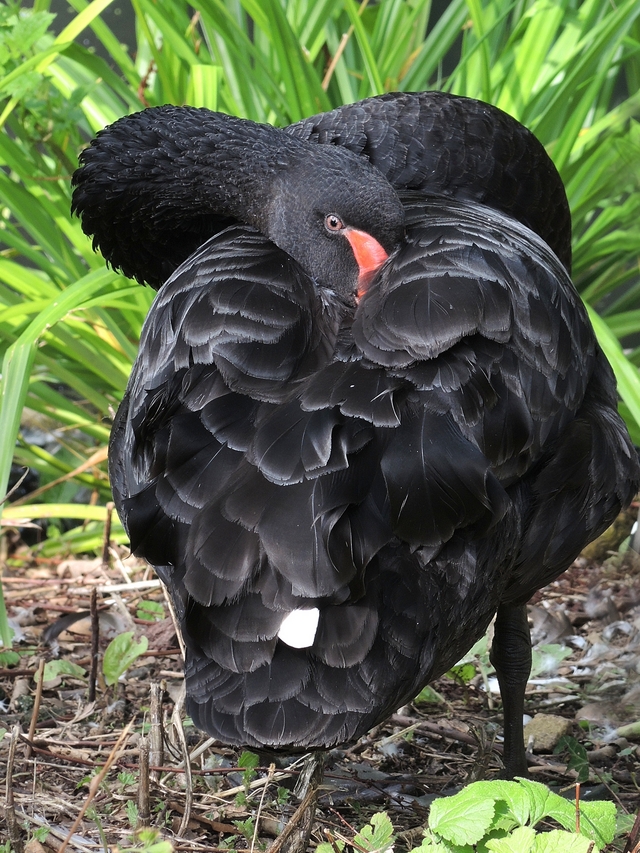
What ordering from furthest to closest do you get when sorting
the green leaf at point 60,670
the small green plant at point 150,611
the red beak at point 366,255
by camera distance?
the small green plant at point 150,611 → the green leaf at point 60,670 → the red beak at point 366,255

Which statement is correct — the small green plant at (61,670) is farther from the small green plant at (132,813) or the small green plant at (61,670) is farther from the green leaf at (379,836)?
the green leaf at (379,836)

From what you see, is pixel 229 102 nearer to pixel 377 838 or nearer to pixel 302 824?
pixel 302 824

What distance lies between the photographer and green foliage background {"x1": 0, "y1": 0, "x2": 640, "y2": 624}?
4.32m

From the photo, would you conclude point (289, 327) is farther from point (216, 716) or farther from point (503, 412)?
point (216, 716)

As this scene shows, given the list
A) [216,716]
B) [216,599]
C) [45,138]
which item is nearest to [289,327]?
[216,599]

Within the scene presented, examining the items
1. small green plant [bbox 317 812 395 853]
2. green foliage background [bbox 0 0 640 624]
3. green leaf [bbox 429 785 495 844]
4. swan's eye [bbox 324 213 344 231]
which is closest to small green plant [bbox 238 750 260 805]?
small green plant [bbox 317 812 395 853]

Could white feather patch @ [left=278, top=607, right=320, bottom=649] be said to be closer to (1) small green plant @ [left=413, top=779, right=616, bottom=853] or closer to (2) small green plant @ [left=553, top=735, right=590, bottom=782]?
(1) small green plant @ [left=413, top=779, right=616, bottom=853]

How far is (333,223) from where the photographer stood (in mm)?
2697

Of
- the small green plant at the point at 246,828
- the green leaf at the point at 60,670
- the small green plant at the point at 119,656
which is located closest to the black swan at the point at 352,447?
the small green plant at the point at 246,828

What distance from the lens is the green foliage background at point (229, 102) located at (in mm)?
4324

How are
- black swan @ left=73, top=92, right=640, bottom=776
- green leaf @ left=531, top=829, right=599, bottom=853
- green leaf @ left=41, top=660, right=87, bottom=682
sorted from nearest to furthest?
green leaf @ left=531, top=829, right=599, bottom=853 < black swan @ left=73, top=92, right=640, bottom=776 < green leaf @ left=41, top=660, right=87, bottom=682

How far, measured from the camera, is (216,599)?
6.25ft

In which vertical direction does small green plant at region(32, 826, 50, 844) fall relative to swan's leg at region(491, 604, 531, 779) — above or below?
above

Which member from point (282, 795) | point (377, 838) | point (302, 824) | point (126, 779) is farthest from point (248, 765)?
point (377, 838)
